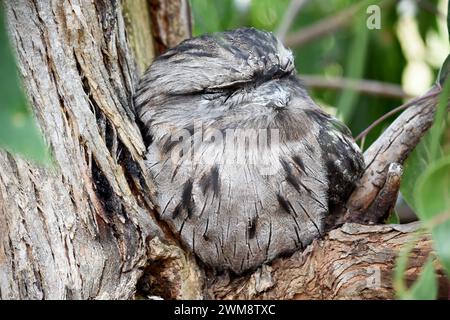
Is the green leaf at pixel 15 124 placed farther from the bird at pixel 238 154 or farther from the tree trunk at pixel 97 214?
the bird at pixel 238 154

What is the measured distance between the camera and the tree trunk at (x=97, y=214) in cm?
204

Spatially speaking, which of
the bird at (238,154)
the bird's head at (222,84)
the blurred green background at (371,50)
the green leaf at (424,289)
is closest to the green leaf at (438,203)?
the green leaf at (424,289)

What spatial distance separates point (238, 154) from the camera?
242 cm

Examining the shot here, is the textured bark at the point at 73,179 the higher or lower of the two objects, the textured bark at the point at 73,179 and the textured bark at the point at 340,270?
the higher

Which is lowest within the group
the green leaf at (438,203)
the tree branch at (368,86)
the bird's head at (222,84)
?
the tree branch at (368,86)

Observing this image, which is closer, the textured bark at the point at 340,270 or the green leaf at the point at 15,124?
the green leaf at the point at 15,124

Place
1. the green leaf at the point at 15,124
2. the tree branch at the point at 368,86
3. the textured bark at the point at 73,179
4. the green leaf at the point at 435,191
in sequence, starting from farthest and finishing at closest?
the tree branch at the point at 368,86 < the textured bark at the point at 73,179 < the green leaf at the point at 435,191 < the green leaf at the point at 15,124

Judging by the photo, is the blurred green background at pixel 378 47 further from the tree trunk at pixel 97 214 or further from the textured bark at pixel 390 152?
the tree trunk at pixel 97 214

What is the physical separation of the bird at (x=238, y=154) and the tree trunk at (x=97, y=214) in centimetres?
7

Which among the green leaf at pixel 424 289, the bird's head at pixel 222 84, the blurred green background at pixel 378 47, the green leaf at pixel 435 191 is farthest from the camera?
the blurred green background at pixel 378 47

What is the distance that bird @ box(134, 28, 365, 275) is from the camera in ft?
7.75

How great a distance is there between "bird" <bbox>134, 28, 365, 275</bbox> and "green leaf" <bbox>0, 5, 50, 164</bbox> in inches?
39.9

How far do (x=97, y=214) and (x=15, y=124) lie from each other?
2.93 feet

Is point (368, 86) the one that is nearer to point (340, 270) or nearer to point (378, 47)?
point (378, 47)
